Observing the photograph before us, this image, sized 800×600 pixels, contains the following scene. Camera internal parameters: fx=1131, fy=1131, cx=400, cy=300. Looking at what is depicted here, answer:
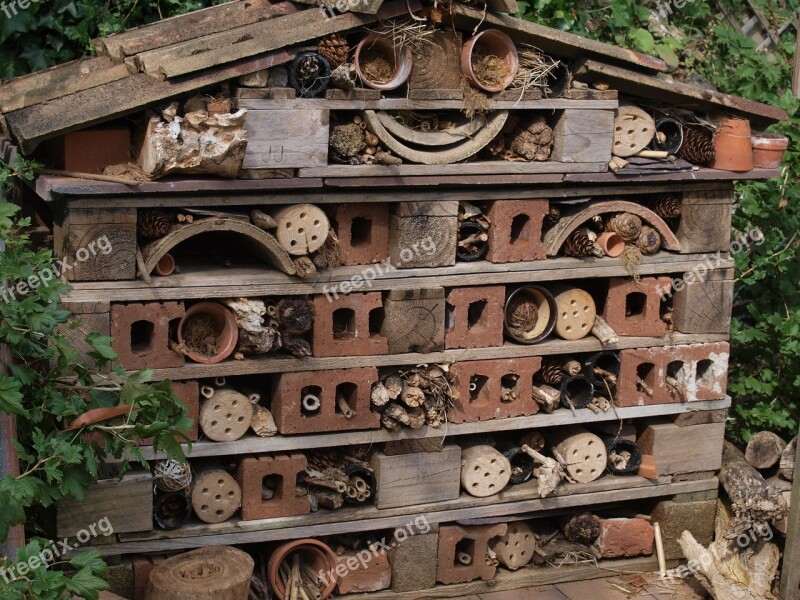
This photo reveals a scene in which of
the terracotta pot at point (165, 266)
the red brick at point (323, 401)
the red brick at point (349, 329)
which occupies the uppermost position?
the terracotta pot at point (165, 266)

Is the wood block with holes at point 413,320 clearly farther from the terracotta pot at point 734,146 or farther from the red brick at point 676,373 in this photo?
the terracotta pot at point 734,146

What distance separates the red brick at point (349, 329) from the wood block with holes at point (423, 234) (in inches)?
10.6

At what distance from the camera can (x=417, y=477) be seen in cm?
633

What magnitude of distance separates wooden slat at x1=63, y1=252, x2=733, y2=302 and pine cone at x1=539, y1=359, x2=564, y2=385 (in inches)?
21.3

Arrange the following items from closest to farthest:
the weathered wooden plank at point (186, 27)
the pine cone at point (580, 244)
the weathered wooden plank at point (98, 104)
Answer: the weathered wooden plank at point (98, 104) → the weathered wooden plank at point (186, 27) → the pine cone at point (580, 244)

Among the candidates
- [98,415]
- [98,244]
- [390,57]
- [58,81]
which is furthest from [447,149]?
[98,415]

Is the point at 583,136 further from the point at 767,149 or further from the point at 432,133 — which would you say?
the point at 767,149

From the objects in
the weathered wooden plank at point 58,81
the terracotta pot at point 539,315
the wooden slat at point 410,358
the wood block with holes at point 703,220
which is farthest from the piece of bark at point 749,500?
the weathered wooden plank at point 58,81

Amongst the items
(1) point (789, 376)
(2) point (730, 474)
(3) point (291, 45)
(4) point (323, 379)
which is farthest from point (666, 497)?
(3) point (291, 45)

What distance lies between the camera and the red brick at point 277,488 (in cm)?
596

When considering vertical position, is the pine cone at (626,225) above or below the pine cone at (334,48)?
below

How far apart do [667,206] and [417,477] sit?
7.09ft

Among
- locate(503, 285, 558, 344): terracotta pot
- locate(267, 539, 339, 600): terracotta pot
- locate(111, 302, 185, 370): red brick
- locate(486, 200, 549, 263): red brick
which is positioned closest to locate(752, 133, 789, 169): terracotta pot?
locate(486, 200, 549, 263): red brick

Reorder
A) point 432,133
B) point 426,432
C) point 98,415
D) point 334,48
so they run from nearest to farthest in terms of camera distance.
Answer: point 98,415, point 334,48, point 432,133, point 426,432
